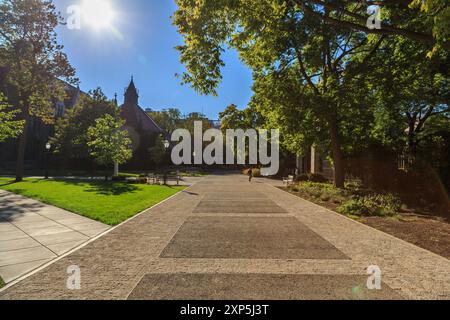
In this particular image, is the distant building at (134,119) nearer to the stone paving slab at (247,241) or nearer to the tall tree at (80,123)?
the tall tree at (80,123)

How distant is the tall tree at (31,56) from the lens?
74.2ft

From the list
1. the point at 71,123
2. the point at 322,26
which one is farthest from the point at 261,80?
the point at 71,123

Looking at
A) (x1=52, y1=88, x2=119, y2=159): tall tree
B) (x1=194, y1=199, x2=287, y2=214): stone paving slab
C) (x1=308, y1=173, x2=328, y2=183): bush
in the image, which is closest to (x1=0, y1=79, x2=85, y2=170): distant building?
(x1=52, y1=88, x2=119, y2=159): tall tree

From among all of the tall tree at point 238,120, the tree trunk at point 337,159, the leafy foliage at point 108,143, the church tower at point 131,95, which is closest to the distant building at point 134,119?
the church tower at point 131,95

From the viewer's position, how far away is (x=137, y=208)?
36.0 feet

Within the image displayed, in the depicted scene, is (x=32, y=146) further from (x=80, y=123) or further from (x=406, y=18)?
(x=406, y=18)

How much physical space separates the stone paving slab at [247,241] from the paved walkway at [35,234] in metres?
2.34

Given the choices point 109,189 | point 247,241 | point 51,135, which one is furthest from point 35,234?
point 51,135

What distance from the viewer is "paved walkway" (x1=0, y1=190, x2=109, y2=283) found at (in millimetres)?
4990

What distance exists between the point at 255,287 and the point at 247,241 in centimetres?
255

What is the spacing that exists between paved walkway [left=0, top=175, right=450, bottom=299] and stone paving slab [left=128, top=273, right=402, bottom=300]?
0.05 ft

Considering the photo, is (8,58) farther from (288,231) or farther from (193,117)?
(193,117)
